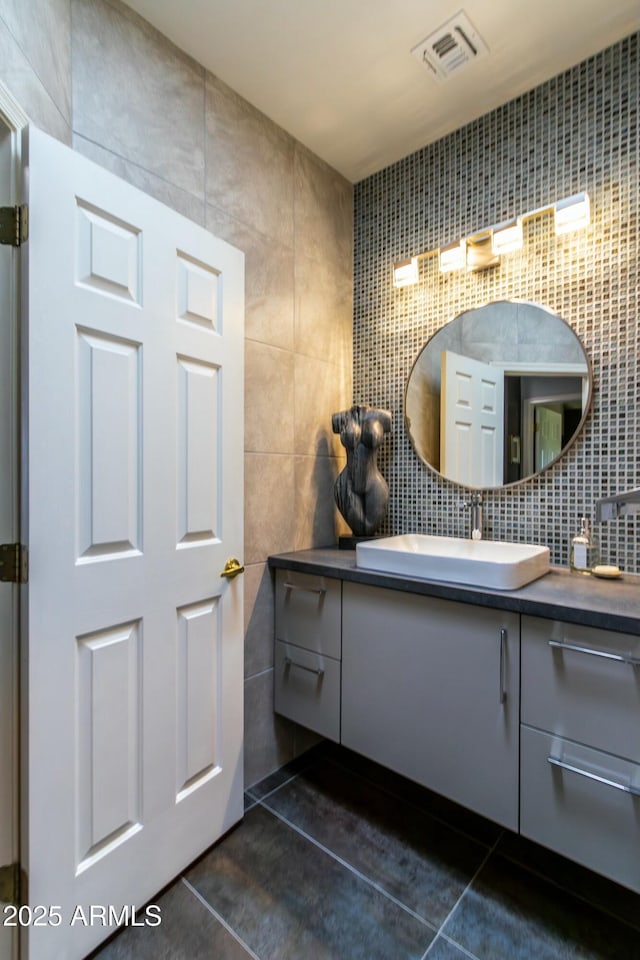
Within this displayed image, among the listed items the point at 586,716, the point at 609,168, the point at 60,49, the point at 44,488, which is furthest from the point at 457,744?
the point at 60,49

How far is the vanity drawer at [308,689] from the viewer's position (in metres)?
1.68

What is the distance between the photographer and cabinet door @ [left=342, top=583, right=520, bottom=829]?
1.26 m

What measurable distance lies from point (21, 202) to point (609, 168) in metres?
1.83

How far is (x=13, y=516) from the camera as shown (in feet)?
3.41

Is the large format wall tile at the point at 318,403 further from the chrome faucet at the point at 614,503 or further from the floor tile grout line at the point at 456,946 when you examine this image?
the floor tile grout line at the point at 456,946

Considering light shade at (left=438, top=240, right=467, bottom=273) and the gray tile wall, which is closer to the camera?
the gray tile wall

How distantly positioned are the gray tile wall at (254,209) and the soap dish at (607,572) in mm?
1092

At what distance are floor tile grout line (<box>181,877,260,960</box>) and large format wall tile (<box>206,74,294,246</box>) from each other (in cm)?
226

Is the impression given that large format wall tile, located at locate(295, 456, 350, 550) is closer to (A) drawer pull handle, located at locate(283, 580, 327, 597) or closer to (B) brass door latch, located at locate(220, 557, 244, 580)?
(A) drawer pull handle, located at locate(283, 580, 327, 597)

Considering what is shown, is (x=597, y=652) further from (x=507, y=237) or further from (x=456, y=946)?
(x=507, y=237)

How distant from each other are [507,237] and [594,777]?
5.79ft

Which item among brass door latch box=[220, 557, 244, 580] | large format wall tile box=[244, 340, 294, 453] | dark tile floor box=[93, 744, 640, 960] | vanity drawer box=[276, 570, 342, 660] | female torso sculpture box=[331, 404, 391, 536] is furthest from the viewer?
female torso sculpture box=[331, 404, 391, 536]

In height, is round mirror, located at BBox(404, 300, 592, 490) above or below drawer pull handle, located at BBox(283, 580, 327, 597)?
above

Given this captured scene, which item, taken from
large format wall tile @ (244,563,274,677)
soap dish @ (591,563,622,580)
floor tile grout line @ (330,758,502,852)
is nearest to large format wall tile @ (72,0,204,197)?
large format wall tile @ (244,563,274,677)
